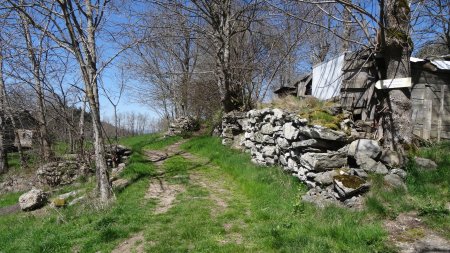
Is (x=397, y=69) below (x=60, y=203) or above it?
above

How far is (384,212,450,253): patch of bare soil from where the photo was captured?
4207mm

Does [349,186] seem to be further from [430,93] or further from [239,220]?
[430,93]

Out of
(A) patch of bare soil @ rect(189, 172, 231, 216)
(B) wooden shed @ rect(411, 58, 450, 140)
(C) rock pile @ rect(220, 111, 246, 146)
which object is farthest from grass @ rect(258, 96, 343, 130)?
(C) rock pile @ rect(220, 111, 246, 146)

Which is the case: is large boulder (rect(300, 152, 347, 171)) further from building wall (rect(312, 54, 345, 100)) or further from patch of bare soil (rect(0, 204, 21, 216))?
patch of bare soil (rect(0, 204, 21, 216))

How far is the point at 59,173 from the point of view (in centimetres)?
1186

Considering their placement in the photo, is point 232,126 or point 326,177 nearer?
point 326,177

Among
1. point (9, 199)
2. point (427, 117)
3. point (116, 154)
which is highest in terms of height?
point (427, 117)

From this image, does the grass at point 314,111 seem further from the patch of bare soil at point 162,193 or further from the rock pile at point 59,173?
the rock pile at point 59,173

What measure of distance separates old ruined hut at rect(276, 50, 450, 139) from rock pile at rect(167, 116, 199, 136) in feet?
42.2

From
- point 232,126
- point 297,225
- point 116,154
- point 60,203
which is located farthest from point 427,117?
point 116,154

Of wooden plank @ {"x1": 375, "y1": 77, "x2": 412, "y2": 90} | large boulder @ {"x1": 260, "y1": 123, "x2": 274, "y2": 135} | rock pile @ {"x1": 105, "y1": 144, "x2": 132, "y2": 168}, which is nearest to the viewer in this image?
wooden plank @ {"x1": 375, "y1": 77, "x2": 412, "y2": 90}

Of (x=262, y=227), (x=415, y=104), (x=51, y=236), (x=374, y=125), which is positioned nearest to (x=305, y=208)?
(x=262, y=227)

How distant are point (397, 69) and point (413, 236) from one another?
3.54 metres

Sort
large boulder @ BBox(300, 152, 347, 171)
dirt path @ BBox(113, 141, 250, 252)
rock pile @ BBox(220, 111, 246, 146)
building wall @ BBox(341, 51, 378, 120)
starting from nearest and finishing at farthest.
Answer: dirt path @ BBox(113, 141, 250, 252) → large boulder @ BBox(300, 152, 347, 171) → building wall @ BBox(341, 51, 378, 120) → rock pile @ BBox(220, 111, 246, 146)
